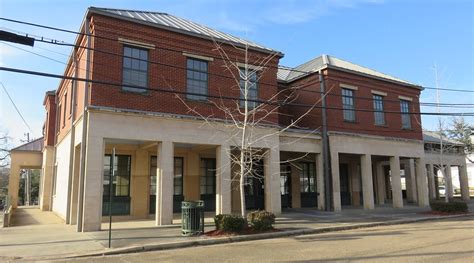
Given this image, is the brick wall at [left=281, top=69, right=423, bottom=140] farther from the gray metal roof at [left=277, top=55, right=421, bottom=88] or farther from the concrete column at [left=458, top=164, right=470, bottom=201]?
the concrete column at [left=458, top=164, right=470, bottom=201]

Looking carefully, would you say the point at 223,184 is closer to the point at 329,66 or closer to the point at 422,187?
the point at 329,66

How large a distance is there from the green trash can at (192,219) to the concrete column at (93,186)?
348 cm

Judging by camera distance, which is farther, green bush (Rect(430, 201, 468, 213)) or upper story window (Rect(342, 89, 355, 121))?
upper story window (Rect(342, 89, 355, 121))

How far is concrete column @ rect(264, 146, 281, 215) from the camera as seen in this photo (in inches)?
790

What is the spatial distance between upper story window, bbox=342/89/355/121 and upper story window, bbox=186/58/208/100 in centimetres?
943

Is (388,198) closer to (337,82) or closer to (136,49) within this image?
(337,82)

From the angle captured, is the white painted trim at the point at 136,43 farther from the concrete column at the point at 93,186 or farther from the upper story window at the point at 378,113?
the upper story window at the point at 378,113

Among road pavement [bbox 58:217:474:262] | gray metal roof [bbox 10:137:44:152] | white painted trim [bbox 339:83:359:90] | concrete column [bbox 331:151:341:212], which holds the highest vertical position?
white painted trim [bbox 339:83:359:90]

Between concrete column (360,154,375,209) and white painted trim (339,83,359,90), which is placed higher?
white painted trim (339,83,359,90)

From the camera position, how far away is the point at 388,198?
117 feet

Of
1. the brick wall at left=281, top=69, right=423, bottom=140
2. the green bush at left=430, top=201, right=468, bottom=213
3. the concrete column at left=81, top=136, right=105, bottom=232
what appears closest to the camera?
the concrete column at left=81, top=136, right=105, bottom=232

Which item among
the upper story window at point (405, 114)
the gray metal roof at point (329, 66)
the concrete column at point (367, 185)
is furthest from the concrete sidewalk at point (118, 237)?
the upper story window at point (405, 114)

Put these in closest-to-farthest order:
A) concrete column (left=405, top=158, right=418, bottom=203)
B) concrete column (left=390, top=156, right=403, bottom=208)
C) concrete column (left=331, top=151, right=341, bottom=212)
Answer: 1. concrete column (left=331, top=151, right=341, bottom=212)
2. concrete column (left=390, top=156, right=403, bottom=208)
3. concrete column (left=405, top=158, right=418, bottom=203)

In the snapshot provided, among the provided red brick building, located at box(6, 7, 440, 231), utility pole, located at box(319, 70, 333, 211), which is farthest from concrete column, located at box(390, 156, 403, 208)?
utility pole, located at box(319, 70, 333, 211)
